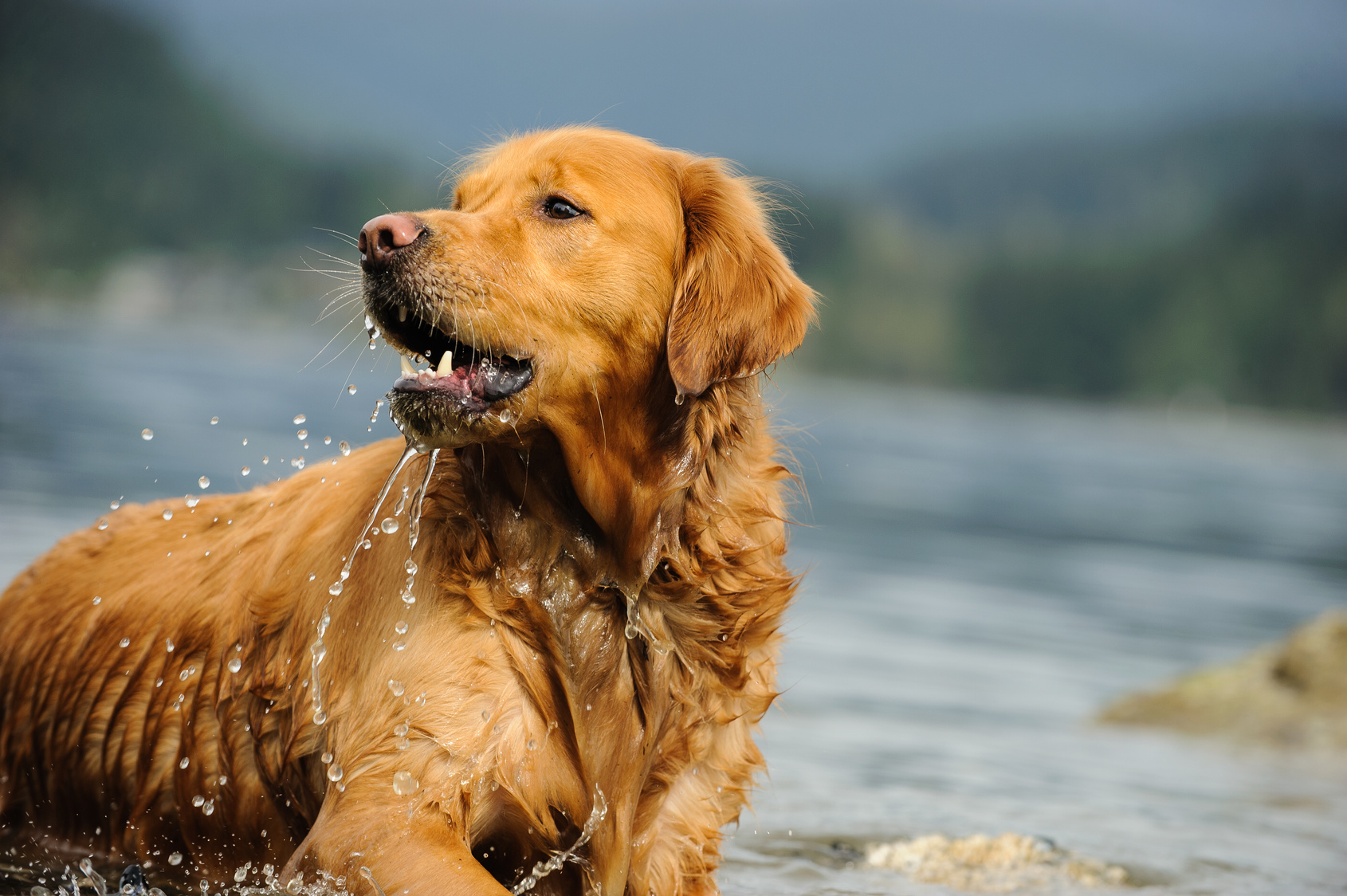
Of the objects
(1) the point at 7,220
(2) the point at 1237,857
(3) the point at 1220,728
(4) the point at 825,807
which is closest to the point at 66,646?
(4) the point at 825,807

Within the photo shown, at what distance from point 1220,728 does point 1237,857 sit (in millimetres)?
3660

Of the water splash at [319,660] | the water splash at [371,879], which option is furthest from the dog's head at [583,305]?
the water splash at [371,879]

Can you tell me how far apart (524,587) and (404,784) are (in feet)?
2.33

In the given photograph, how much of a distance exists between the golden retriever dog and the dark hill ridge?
10449 centimetres

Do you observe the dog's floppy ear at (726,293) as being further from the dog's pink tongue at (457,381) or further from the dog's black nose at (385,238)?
the dog's black nose at (385,238)

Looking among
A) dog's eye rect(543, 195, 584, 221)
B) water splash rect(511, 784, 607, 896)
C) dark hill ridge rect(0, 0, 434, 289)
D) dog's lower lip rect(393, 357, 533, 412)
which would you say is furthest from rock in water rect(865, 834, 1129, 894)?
dark hill ridge rect(0, 0, 434, 289)

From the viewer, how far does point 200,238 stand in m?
153

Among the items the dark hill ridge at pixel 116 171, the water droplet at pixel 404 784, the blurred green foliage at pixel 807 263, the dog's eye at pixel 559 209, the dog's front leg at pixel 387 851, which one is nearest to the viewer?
the dog's front leg at pixel 387 851

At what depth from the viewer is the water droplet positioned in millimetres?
3895

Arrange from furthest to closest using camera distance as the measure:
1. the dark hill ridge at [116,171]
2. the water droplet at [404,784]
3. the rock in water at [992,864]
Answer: the dark hill ridge at [116,171] < the rock in water at [992,864] < the water droplet at [404,784]

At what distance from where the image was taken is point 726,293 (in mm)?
4465

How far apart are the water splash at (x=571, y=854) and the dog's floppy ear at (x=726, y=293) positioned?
1313 millimetres

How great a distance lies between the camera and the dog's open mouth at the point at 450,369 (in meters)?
4.08

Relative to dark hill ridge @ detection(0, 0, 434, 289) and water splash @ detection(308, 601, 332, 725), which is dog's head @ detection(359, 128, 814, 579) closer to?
water splash @ detection(308, 601, 332, 725)
